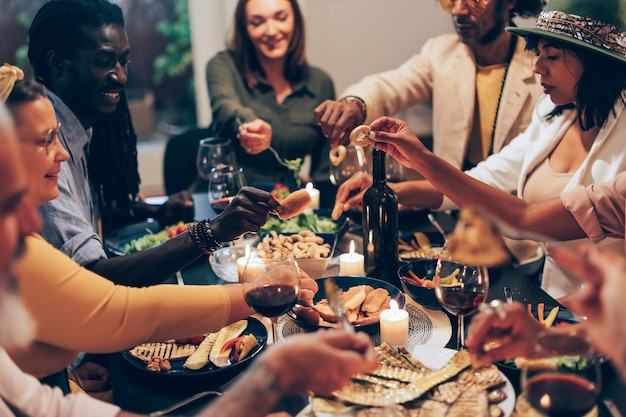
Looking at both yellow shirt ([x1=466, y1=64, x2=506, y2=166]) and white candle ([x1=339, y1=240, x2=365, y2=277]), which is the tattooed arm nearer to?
white candle ([x1=339, y1=240, x2=365, y2=277])

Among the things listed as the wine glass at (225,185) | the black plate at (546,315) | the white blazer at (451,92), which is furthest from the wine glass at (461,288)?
the white blazer at (451,92)

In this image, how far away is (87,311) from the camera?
1.12m

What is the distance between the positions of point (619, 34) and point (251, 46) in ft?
6.06

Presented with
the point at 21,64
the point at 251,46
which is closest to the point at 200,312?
the point at 251,46

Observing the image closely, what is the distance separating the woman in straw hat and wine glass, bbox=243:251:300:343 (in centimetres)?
60

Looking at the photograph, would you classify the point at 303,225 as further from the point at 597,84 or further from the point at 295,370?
the point at 295,370

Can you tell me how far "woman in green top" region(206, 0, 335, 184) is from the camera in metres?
2.96

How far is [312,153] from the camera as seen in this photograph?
307 centimetres

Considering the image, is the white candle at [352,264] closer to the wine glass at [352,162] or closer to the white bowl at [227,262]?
the white bowl at [227,262]

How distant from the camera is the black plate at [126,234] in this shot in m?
1.93

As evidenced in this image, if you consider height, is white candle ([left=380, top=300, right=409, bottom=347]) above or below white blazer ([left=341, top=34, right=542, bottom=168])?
below

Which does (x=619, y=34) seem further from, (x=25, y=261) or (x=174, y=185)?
(x=174, y=185)

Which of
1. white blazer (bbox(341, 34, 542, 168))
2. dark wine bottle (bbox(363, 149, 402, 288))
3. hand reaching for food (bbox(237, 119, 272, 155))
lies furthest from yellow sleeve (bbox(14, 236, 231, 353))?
white blazer (bbox(341, 34, 542, 168))

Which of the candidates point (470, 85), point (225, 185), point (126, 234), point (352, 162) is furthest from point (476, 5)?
→ point (126, 234)
